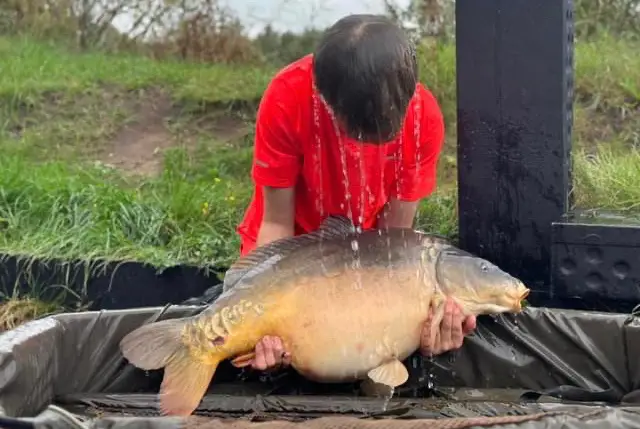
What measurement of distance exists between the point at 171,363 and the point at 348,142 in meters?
0.60

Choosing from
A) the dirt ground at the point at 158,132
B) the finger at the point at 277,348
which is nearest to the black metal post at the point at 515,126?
the finger at the point at 277,348

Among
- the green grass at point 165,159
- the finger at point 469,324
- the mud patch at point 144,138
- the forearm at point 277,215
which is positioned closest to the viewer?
the finger at point 469,324

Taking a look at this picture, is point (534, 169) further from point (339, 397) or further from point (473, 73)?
point (339, 397)

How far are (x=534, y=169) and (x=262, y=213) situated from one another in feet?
2.23

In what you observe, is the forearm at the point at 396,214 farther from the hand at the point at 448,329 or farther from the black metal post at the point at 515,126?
the hand at the point at 448,329

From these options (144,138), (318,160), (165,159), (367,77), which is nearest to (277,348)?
(318,160)

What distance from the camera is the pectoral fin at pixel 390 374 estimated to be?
193 cm

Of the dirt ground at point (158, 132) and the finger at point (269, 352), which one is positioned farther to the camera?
the dirt ground at point (158, 132)

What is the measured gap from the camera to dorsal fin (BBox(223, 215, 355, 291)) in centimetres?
203

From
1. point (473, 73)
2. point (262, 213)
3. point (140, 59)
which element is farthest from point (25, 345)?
point (140, 59)

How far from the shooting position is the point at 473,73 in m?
2.35

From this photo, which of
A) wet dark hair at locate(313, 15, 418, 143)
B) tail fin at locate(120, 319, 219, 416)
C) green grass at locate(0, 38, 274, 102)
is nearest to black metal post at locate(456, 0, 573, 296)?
wet dark hair at locate(313, 15, 418, 143)

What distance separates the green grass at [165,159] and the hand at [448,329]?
0.92 metres

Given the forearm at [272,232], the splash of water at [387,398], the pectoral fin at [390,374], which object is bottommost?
the splash of water at [387,398]
